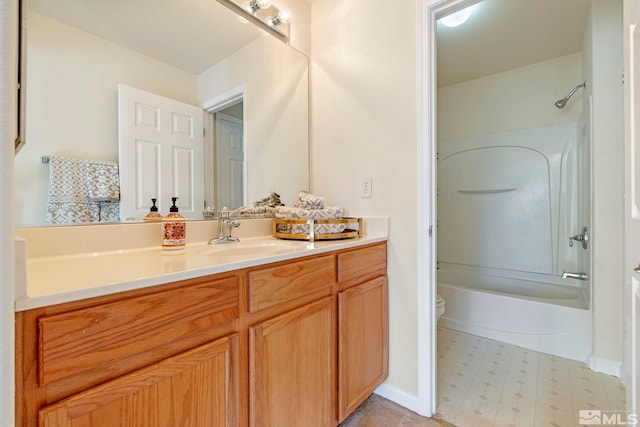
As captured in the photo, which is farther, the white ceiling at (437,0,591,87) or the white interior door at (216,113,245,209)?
the white ceiling at (437,0,591,87)

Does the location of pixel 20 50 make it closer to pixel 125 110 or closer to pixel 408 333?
pixel 125 110

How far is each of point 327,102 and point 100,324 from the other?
162cm

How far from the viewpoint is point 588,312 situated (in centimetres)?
189

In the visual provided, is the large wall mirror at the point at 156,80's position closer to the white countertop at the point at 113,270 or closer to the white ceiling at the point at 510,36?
the white countertop at the point at 113,270

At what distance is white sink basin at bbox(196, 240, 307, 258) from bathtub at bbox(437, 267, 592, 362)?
1742 mm

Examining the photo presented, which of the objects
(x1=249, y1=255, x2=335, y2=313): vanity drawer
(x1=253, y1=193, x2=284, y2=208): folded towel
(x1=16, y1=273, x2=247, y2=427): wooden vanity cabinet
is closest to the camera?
(x1=16, y1=273, x2=247, y2=427): wooden vanity cabinet

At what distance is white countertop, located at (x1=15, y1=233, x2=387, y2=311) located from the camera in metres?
0.54

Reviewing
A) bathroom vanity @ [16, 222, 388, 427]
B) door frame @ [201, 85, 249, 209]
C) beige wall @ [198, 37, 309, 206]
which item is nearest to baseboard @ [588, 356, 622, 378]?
bathroom vanity @ [16, 222, 388, 427]

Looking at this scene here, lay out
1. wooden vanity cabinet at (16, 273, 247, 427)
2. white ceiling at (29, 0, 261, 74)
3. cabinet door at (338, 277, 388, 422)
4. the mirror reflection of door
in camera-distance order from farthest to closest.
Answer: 1. the mirror reflection of door
2. cabinet door at (338, 277, 388, 422)
3. white ceiling at (29, 0, 261, 74)
4. wooden vanity cabinet at (16, 273, 247, 427)

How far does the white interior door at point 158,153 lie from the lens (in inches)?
43.8

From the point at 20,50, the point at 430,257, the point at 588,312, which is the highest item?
the point at 20,50

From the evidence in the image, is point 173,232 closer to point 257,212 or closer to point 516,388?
point 257,212

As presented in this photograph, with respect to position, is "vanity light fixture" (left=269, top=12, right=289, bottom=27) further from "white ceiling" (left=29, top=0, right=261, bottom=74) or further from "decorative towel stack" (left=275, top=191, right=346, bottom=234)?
"decorative towel stack" (left=275, top=191, right=346, bottom=234)

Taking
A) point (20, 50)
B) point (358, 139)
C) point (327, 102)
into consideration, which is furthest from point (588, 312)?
point (20, 50)
